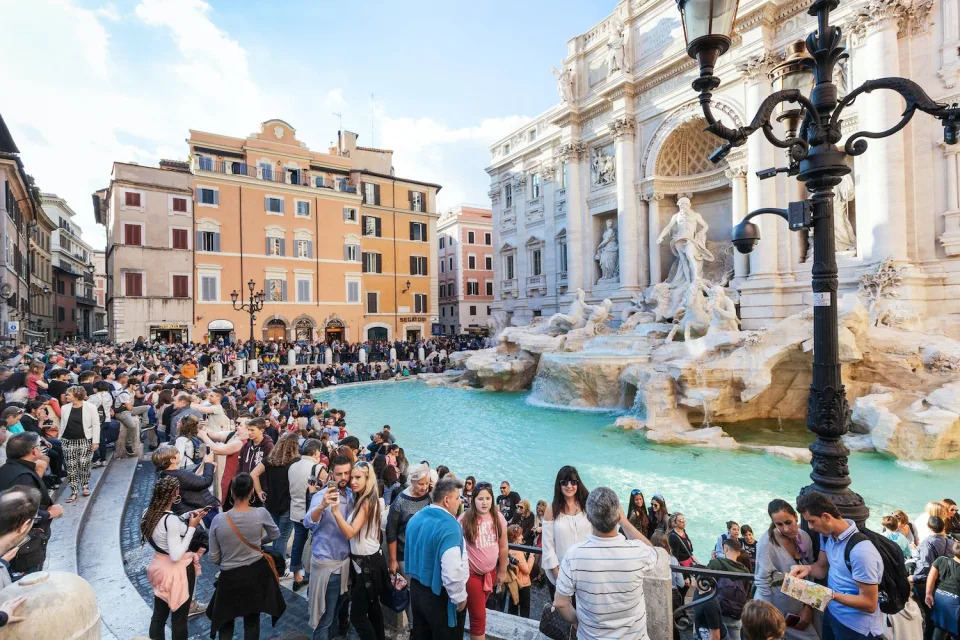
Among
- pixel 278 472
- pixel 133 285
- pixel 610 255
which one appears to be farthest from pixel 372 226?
pixel 278 472

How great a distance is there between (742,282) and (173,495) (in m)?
16.5

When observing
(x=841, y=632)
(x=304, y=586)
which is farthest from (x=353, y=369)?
(x=841, y=632)

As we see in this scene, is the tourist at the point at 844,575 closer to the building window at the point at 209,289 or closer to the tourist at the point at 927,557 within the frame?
the tourist at the point at 927,557

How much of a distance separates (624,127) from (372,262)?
17924 mm

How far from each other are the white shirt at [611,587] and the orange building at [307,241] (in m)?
27.0

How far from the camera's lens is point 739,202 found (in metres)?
16.2

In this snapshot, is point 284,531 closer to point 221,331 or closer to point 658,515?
point 658,515

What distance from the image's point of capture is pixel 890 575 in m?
2.39

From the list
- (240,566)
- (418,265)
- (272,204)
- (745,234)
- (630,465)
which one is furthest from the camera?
(418,265)

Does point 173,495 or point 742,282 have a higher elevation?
point 742,282

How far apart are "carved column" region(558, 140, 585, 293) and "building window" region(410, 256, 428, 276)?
44.2ft

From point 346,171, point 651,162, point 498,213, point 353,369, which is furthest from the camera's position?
point 346,171

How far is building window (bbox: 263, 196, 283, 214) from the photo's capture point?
27234 mm

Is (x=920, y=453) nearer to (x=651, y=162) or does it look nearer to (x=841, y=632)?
(x=841, y=632)
